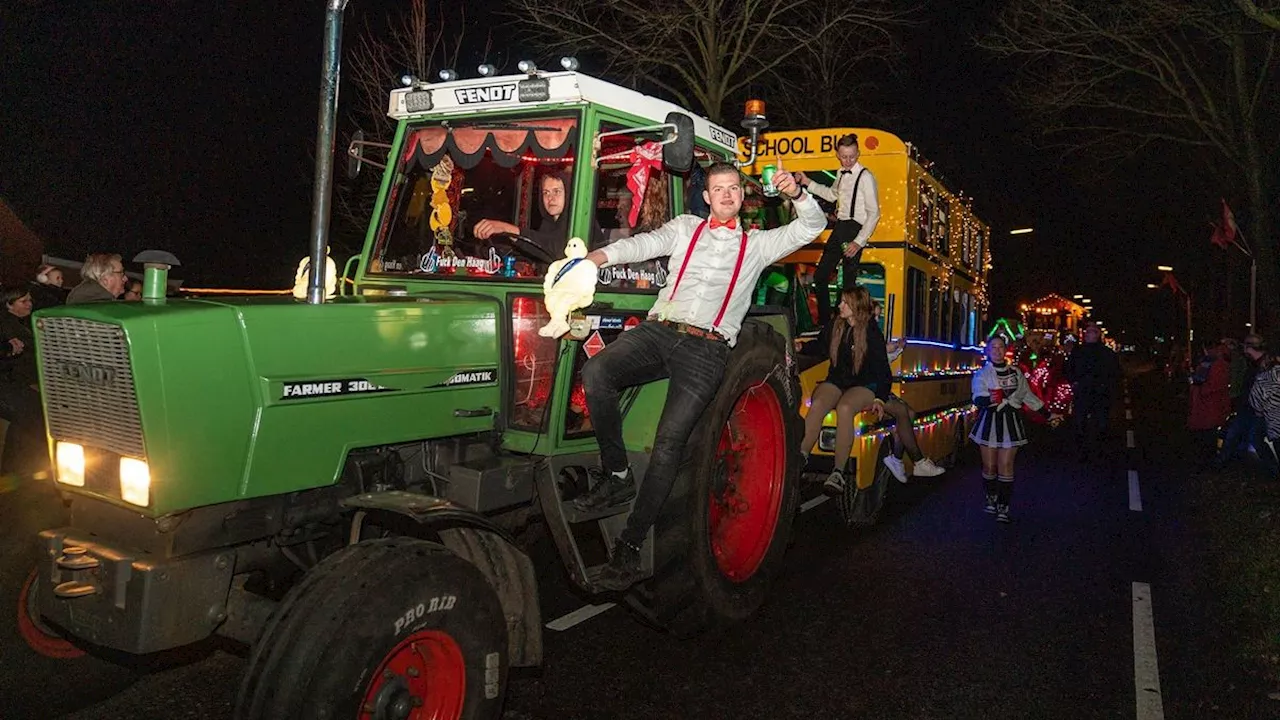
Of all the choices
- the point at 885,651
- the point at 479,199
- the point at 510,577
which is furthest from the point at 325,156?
the point at 885,651

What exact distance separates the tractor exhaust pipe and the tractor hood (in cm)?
13

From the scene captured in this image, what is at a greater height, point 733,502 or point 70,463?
point 70,463

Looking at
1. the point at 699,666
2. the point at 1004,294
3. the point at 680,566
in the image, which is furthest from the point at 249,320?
the point at 1004,294

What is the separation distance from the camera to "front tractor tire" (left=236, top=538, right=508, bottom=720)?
3068 millimetres

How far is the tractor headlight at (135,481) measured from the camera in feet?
10.9

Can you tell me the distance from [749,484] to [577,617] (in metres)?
1.35

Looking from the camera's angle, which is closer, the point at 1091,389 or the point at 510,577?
the point at 510,577

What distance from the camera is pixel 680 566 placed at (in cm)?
483

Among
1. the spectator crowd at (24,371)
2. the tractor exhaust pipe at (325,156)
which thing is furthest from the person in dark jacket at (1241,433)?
the spectator crowd at (24,371)

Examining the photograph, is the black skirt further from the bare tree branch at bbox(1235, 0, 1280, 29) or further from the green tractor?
the green tractor

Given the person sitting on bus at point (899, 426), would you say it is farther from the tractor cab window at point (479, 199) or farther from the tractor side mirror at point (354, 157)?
the tractor side mirror at point (354, 157)

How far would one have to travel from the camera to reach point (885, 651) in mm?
5457

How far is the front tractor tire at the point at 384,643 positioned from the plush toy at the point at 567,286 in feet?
3.53

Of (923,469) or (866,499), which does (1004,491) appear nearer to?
(923,469)
